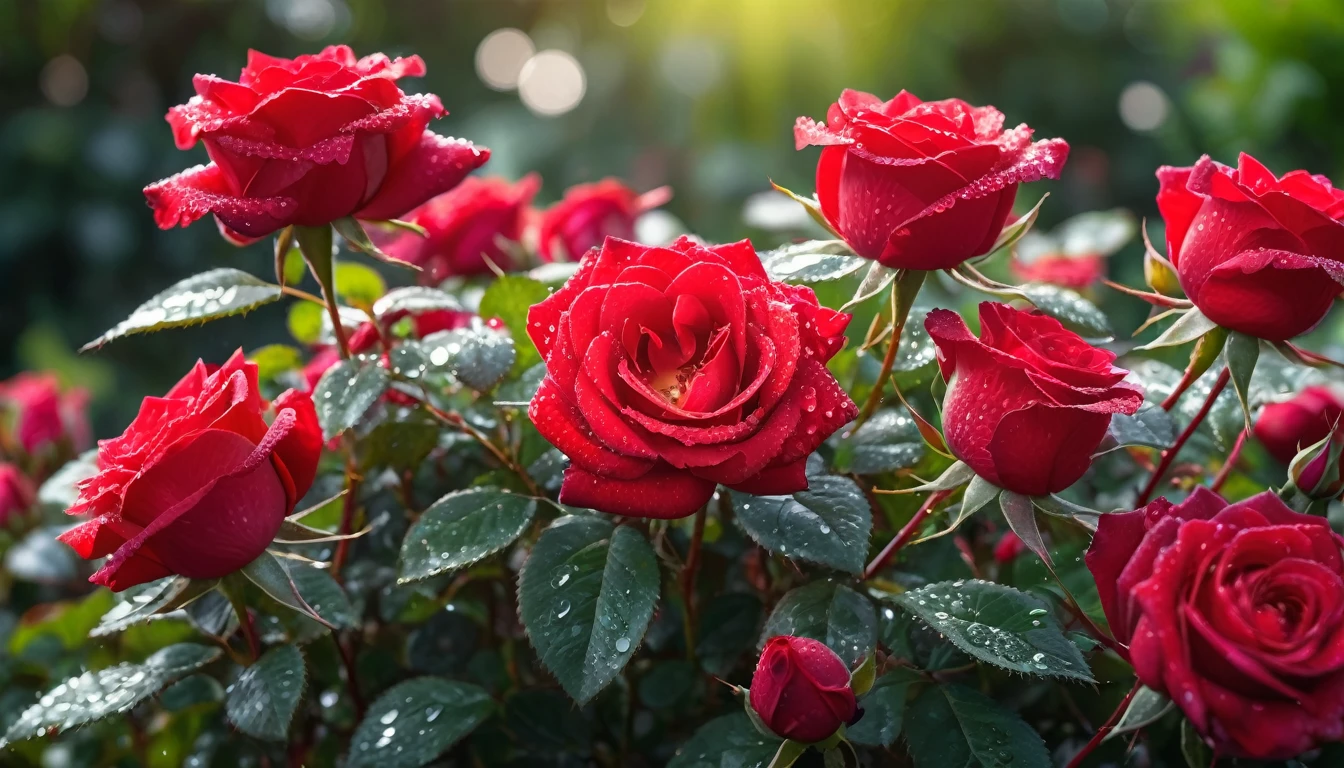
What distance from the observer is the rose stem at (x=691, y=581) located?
17.5 inches

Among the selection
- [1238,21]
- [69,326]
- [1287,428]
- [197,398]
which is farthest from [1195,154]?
[69,326]

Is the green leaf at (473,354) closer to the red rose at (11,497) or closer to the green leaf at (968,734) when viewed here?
the green leaf at (968,734)

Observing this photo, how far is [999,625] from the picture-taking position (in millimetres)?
413

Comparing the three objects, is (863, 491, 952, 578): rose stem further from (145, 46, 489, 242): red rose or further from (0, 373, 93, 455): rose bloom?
(0, 373, 93, 455): rose bloom

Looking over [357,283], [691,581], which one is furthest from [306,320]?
[691,581]

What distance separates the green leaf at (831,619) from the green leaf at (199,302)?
0.88ft

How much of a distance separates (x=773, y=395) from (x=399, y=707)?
0.82 ft

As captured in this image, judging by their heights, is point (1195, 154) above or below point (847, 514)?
below

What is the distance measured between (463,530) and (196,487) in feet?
0.35

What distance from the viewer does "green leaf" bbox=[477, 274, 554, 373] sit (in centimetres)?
53

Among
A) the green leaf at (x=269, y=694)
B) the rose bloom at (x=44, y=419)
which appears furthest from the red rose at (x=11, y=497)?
the green leaf at (x=269, y=694)

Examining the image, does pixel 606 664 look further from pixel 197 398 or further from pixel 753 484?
pixel 197 398

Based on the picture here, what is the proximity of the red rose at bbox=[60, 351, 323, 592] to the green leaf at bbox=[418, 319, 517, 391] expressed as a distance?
7cm

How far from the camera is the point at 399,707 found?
0.49 metres
